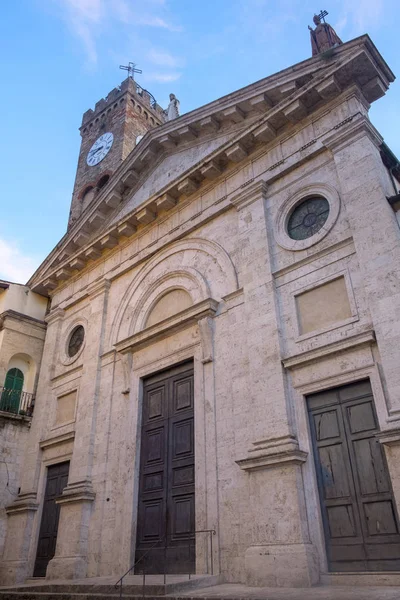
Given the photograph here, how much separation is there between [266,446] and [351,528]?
1.73 metres

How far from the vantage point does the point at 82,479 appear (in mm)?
11672

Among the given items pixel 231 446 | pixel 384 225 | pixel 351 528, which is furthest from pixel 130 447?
pixel 384 225

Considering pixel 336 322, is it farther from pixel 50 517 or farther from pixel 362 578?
pixel 50 517

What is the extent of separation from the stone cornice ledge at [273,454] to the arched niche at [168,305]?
13.4 ft

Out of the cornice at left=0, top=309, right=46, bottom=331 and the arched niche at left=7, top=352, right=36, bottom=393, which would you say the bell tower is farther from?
the arched niche at left=7, top=352, right=36, bottom=393

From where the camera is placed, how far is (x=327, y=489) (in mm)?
7746

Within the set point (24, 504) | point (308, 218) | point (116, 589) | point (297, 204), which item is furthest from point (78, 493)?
point (297, 204)

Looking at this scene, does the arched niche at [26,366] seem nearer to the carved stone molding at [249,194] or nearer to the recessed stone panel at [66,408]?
the recessed stone panel at [66,408]

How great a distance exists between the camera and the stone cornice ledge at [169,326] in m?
10.6

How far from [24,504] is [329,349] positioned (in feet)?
29.6

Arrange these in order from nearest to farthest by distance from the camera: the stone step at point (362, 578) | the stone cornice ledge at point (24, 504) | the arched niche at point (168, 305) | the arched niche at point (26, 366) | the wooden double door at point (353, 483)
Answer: the stone step at point (362, 578) < the wooden double door at point (353, 483) < the arched niche at point (168, 305) < the stone cornice ledge at point (24, 504) < the arched niche at point (26, 366)

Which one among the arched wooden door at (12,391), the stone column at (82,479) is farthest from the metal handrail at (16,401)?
the stone column at (82,479)

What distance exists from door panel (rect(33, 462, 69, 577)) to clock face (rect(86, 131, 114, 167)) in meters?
19.0

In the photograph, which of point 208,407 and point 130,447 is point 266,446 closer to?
point 208,407
